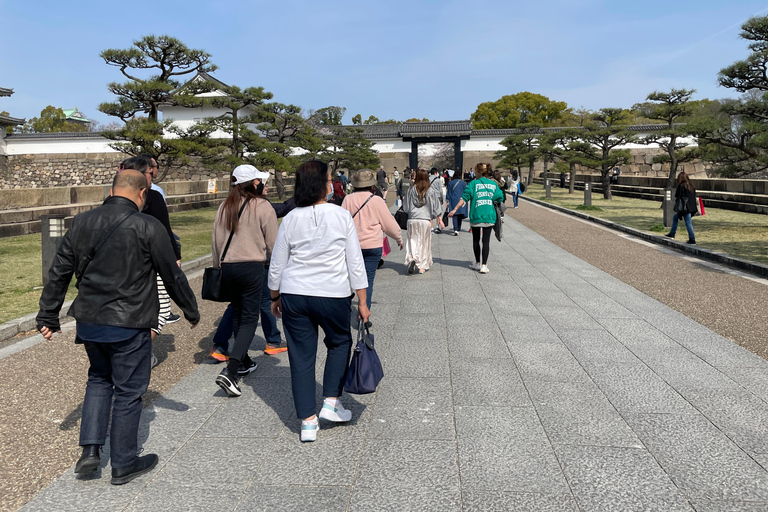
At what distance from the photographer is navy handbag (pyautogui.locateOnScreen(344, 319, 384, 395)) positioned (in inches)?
132

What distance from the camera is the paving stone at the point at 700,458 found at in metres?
2.74

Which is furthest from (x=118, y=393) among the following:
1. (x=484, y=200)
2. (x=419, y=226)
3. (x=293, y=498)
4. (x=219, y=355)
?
(x=484, y=200)

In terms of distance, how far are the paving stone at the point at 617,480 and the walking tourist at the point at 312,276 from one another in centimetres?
137

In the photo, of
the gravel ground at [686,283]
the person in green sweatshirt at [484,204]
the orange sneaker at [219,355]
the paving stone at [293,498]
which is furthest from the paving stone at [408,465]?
the person in green sweatshirt at [484,204]

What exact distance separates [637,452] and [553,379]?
4.01 ft

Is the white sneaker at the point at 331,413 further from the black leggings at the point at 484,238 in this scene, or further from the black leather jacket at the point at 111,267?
the black leggings at the point at 484,238

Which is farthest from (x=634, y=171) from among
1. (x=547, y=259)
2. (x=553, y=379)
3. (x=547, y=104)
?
(x=553, y=379)

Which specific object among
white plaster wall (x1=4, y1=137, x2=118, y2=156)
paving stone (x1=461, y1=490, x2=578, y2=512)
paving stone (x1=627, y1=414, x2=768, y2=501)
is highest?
white plaster wall (x1=4, y1=137, x2=118, y2=156)

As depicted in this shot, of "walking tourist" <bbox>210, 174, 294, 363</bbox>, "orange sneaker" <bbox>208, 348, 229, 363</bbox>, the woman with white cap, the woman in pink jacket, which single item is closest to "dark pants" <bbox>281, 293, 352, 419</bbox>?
the woman with white cap

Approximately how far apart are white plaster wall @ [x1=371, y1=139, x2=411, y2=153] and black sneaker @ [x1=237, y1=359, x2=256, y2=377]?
44.8 metres

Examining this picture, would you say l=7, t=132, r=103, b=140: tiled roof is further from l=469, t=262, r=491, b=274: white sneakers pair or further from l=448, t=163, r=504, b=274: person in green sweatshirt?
l=448, t=163, r=504, b=274: person in green sweatshirt

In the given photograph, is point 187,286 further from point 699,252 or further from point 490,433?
point 699,252

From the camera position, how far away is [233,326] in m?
4.68

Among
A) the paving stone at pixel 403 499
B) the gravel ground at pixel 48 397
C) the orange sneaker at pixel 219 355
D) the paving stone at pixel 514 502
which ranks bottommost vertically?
the gravel ground at pixel 48 397
